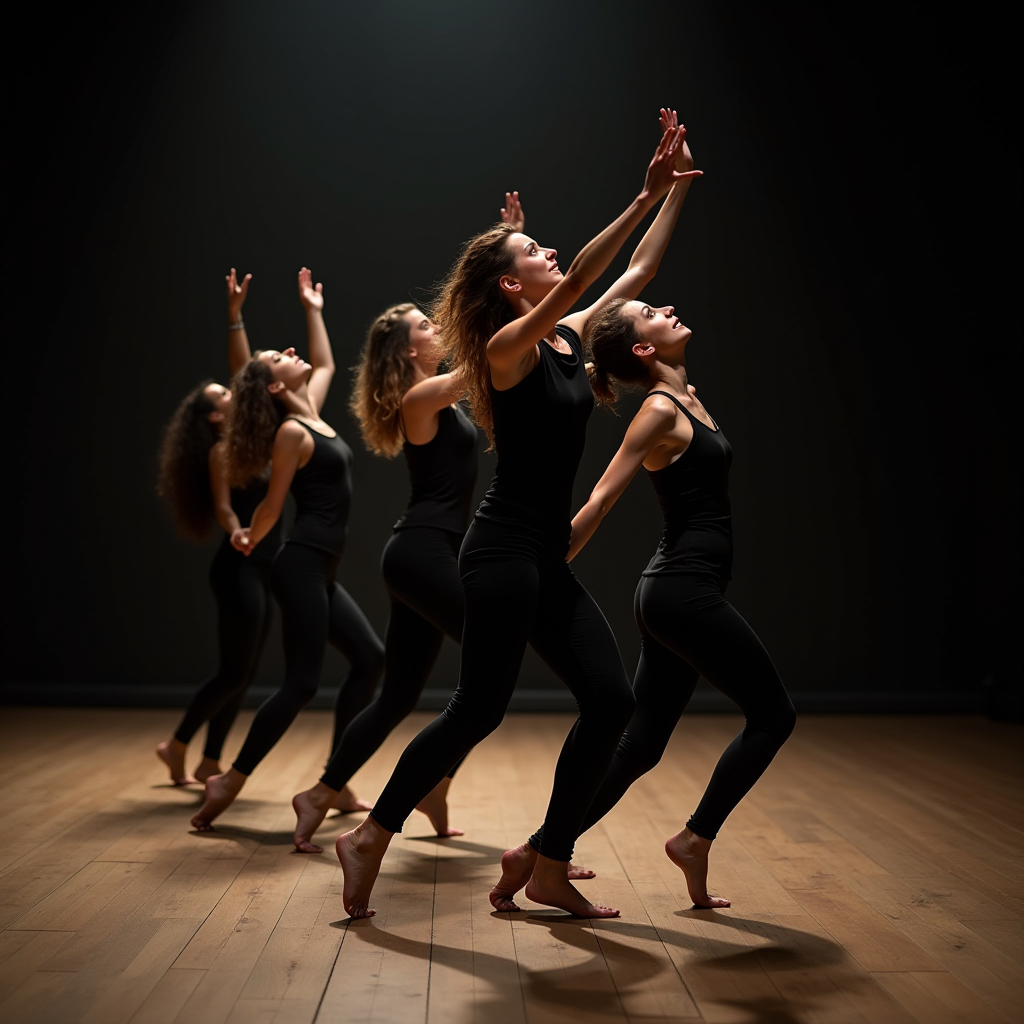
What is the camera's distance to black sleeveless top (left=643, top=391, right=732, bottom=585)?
108 inches

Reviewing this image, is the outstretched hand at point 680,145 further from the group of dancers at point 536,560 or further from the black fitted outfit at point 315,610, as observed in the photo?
the black fitted outfit at point 315,610

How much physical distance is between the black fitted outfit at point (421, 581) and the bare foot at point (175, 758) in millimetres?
1260

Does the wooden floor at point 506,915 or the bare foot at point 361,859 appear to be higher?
the bare foot at point 361,859

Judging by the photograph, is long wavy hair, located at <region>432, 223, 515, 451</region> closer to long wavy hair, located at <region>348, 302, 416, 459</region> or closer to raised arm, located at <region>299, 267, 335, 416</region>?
long wavy hair, located at <region>348, 302, 416, 459</region>

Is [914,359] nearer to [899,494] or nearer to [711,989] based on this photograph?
[899,494]

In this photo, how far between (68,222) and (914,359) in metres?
4.86

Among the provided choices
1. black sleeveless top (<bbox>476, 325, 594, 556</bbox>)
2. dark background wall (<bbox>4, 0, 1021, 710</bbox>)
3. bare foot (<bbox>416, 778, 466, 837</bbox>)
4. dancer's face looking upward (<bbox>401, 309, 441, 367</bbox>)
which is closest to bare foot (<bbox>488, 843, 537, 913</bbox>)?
black sleeveless top (<bbox>476, 325, 594, 556</bbox>)

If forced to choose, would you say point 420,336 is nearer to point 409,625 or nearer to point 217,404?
point 409,625

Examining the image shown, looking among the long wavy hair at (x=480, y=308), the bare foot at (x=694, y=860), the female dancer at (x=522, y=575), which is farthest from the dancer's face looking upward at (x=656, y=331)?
the bare foot at (x=694, y=860)

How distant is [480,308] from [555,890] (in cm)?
133

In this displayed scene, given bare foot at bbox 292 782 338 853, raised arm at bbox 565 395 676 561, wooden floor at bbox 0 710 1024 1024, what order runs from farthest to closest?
1. bare foot at bbox 292 782 338 853
2. raised arm at bbox 565 395 676 561
3. wooden floor at bbox 0 710 1024 1024

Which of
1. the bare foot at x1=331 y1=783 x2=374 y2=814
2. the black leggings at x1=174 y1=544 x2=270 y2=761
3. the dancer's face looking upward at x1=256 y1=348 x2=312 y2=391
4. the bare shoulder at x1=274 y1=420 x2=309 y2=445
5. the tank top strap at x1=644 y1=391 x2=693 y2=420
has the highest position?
the dancer's face looking upward at x1=256 y1=348 x2=312 y2=391

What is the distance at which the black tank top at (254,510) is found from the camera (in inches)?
167

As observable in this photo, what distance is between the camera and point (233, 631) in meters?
4.10
